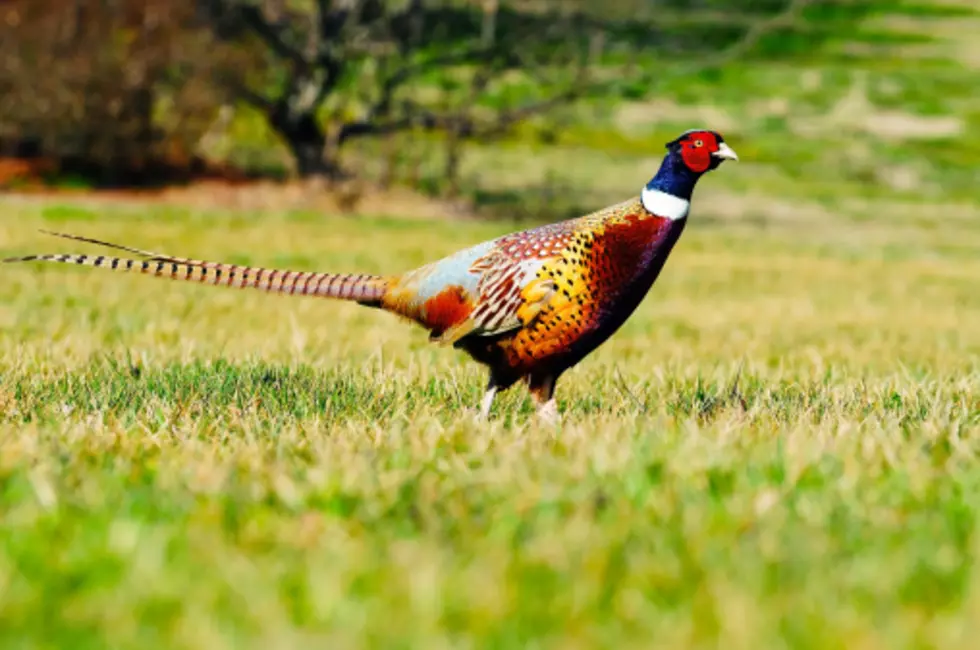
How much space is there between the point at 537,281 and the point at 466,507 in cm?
168

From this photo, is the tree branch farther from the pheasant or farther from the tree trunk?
the pheasant

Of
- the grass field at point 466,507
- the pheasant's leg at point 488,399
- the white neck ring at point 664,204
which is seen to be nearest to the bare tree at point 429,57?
the grass field at point 466,507

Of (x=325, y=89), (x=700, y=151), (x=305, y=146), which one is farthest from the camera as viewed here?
(x=305, y=146)

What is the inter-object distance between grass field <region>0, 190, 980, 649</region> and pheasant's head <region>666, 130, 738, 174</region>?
34.1 inches

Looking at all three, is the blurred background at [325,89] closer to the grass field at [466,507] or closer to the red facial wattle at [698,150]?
the grass field at [466,507]

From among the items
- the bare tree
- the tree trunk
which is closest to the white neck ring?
the bare tree

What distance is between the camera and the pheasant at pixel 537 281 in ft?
15.2

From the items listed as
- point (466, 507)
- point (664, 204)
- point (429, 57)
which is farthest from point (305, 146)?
point (466, 507)

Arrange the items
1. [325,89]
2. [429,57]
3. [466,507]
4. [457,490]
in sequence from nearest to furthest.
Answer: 1. [466,507]
2. [457,490]
3. [325,89]
4. [429,57]

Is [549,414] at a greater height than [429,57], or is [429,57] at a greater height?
[549,414]

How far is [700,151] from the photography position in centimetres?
490

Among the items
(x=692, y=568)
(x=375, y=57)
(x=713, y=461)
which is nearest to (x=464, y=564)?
(x=692, y=568)

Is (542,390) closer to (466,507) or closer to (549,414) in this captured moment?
A: (549,414)

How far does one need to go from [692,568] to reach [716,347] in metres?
6.84
